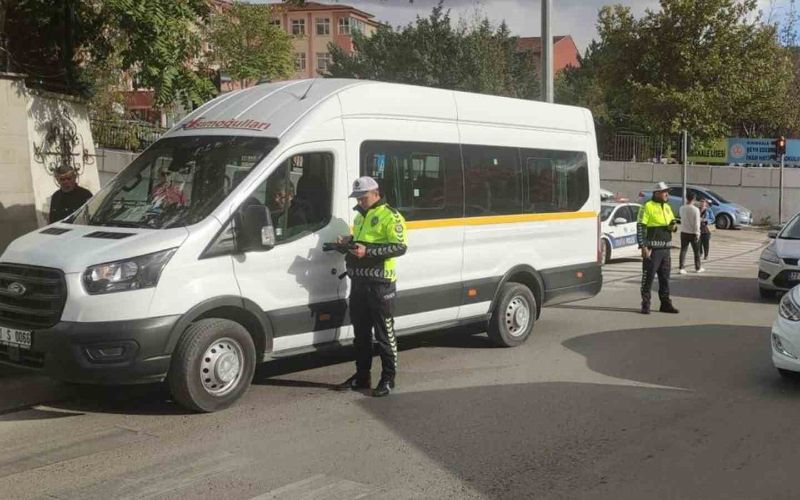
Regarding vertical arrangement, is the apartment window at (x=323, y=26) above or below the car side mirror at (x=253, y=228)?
above

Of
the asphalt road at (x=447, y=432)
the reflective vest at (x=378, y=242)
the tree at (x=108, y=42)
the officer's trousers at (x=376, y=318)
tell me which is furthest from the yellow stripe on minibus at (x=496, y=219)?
the tree at (x=108, y=42)

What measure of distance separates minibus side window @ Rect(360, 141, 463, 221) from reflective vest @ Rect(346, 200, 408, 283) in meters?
0.74

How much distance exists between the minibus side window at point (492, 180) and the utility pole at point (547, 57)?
6045mm

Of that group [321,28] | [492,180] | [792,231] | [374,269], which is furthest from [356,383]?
[321,28]

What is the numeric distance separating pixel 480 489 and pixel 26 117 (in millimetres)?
9308

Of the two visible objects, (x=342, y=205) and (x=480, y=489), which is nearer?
(x=480, y=489)

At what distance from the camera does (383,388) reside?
22.5 feet

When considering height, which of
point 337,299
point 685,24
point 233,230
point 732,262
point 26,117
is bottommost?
point 732,262

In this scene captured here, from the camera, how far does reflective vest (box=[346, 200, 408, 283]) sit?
661 centimetres

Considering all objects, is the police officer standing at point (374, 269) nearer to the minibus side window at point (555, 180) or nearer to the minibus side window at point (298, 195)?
the minibus side window at point (298, 195)

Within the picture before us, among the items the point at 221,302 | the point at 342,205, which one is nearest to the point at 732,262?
the point at 342,205

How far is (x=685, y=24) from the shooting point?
34188mm

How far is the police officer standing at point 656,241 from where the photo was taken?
11398mm

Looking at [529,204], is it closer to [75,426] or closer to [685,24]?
[75,426]
